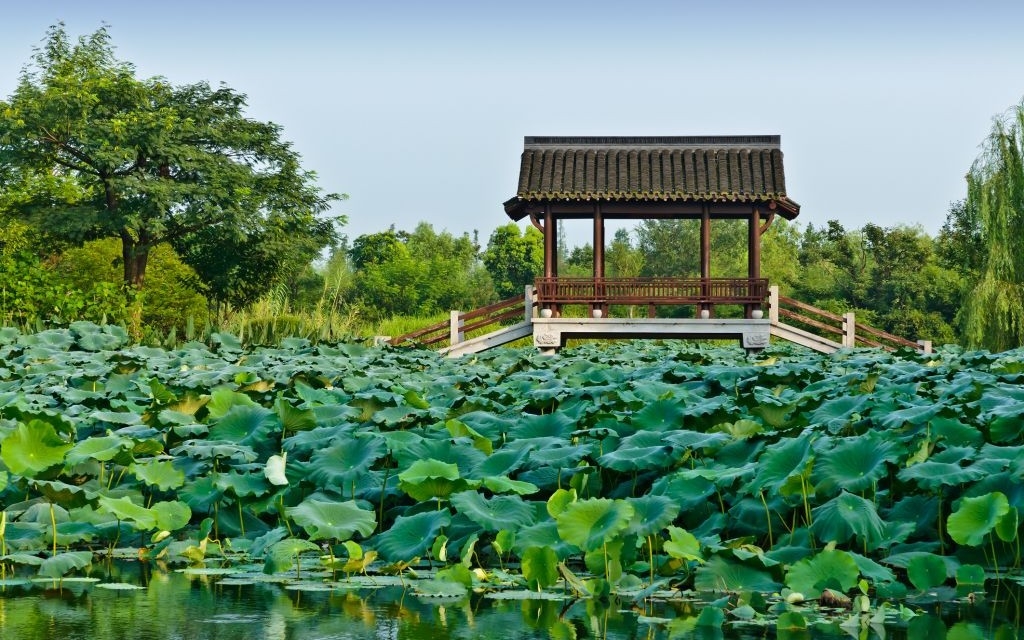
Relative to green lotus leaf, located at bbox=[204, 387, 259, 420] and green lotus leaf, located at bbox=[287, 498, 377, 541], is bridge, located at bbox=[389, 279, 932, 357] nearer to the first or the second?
green lotus leaf, located at bbox=[204, 387, 259, 420]

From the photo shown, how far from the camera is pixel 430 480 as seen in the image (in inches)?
129

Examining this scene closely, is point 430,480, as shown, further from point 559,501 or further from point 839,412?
point 839,412

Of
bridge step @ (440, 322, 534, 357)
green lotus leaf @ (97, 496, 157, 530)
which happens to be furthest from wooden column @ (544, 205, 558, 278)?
green lotus leaf @ (97, 496, 157, 530)

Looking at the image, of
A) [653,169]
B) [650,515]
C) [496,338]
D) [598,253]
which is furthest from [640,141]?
[650,515]

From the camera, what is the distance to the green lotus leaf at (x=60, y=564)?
9.84 ft

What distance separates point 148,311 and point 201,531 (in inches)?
885

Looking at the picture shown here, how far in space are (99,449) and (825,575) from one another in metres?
2.45

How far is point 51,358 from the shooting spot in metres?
7.54

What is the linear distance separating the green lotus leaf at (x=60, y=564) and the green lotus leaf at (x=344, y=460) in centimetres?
77

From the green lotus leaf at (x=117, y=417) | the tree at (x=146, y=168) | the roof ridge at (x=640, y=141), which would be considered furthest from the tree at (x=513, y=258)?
the green lotus leaf at (x=117, y=417)

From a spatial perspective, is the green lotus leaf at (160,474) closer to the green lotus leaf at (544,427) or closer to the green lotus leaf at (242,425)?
the green lotus leaf at (242,425)

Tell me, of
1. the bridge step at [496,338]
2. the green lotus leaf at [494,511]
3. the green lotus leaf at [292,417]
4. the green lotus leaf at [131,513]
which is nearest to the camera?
the green lotus leaf at [494,511]

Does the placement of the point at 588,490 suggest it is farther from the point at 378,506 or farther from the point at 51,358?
the point at 51,358

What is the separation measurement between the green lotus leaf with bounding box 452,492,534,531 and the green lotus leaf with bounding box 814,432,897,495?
0.85 metres
